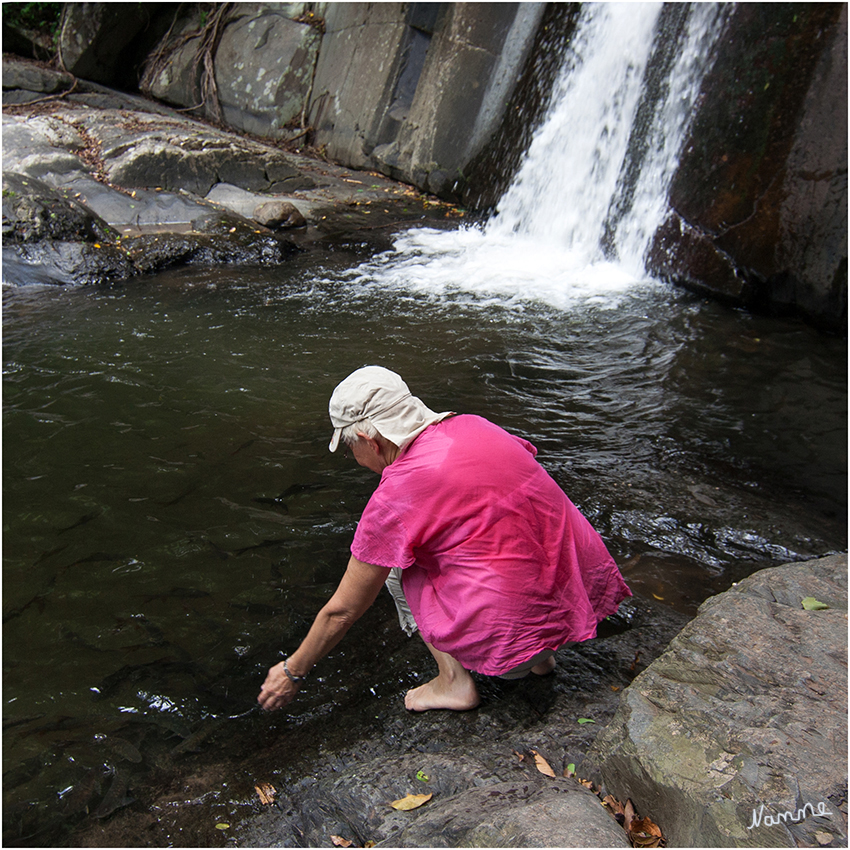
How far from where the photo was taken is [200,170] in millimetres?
10516

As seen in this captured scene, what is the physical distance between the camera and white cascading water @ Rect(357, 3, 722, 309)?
7.66 meters

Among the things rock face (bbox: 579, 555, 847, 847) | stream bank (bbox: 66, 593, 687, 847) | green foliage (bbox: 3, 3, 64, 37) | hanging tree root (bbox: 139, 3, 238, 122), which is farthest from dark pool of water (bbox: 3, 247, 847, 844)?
green foliage (bbox: 3, 3, 64, 37)

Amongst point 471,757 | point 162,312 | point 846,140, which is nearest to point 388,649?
point 471,757

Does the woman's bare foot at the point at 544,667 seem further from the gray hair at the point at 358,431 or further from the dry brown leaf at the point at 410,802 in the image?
the gray hair at the point at 358,431

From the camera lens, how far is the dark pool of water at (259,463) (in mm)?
2689

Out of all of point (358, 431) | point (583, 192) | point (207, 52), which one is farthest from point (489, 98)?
point (358, 431)

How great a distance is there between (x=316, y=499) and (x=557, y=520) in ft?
6.06

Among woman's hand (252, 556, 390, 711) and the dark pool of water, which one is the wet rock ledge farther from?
woman's hand (252, 556, 390, 711)

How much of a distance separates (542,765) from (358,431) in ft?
4.05

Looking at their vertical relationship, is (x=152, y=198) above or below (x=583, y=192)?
below

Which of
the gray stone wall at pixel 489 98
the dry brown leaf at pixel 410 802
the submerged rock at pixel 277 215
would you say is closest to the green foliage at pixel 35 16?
the gray stone wall at pixel 489 98

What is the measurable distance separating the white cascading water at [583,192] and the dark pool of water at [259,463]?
861 millimetres

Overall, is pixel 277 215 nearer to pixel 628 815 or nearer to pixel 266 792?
pixel 266 792

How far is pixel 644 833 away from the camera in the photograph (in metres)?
1.87
